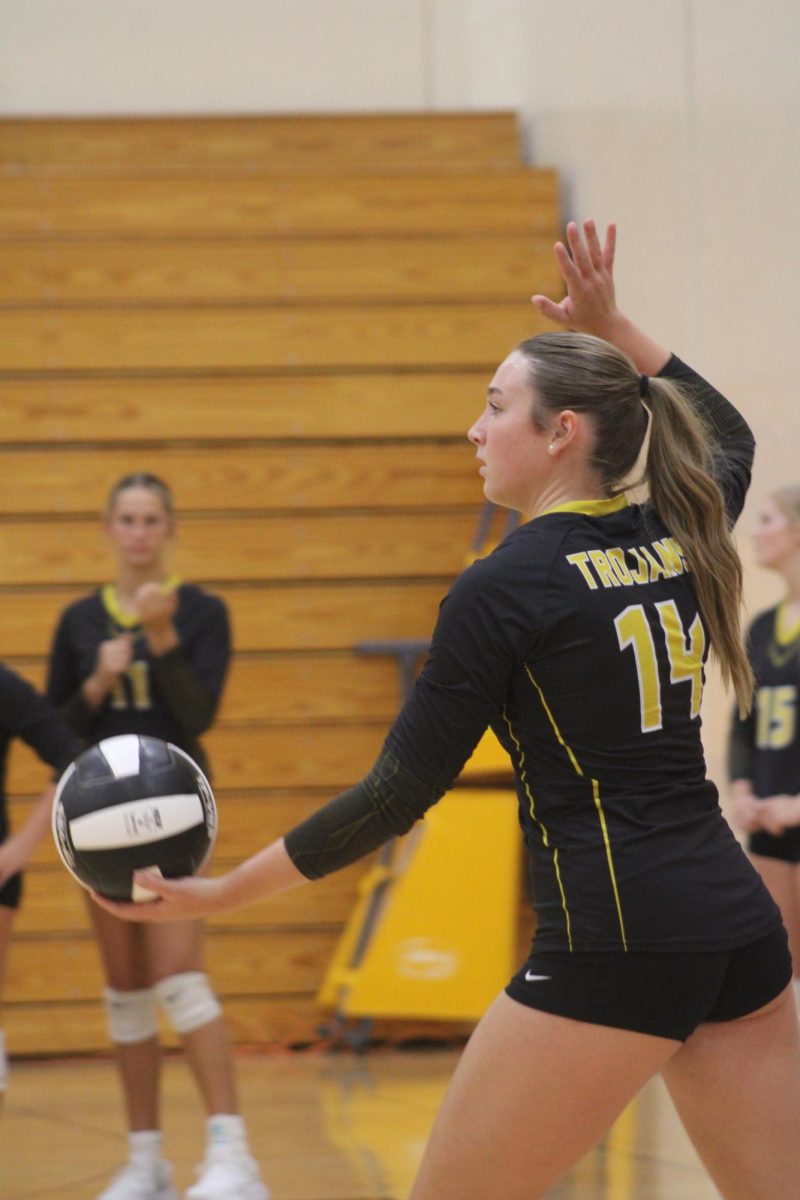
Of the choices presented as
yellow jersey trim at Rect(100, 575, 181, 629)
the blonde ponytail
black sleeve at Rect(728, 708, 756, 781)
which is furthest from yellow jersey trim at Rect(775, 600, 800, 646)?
the blonde ponytail

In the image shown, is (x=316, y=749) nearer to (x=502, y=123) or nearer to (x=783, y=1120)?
(x=502, y=123)

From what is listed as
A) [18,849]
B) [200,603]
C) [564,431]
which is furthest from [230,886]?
[200,603]

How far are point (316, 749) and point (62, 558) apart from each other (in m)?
1.31

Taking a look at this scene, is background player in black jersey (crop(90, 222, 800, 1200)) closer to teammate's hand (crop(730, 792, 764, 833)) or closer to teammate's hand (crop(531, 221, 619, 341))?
teammate's hand (crop(531, 221, 619, 341))

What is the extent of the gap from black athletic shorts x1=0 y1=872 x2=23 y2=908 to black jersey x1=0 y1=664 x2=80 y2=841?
0.12 m

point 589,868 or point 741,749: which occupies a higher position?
point 589,868

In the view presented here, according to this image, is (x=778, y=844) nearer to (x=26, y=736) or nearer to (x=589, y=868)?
(x=26, y=736)

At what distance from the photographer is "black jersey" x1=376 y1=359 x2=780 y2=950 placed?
1740 millimetres

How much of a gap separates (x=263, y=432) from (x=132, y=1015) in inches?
126

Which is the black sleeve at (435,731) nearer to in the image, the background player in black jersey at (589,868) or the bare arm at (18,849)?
the background player in black jersey at (589,868)

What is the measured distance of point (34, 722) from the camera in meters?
3.41

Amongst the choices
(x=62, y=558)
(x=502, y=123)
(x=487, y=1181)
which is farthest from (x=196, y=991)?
(x=502, y=123)

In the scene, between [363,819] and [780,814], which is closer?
[363,819]

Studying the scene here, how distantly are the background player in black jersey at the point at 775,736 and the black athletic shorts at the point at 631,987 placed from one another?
88.4 inches
